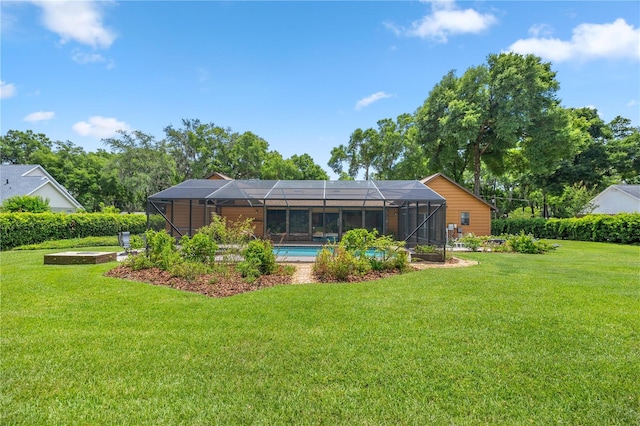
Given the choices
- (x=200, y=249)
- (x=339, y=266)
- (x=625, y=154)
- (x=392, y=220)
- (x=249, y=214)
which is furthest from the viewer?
(x=625, y=154)

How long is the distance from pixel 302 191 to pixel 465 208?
37.0 ft

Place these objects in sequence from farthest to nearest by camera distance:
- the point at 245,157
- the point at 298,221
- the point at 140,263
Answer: the point at 245,157 → the point at 298,221 → the point at 140,263

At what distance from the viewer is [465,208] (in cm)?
1867

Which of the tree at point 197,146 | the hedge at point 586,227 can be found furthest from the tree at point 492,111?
the tree at point 197,146

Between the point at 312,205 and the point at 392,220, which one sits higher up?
the point at 312,205

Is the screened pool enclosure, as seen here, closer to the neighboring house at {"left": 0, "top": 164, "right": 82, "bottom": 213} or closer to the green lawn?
the green lawn

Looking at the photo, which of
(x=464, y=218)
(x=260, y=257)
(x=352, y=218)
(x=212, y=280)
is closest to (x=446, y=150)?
(x=464, y=218)

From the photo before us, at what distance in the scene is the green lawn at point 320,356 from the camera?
2277 mm

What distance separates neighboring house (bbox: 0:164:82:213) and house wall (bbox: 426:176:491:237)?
23.8 m

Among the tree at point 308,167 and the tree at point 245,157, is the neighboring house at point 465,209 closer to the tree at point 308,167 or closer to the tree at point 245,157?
the tree at point 245,157

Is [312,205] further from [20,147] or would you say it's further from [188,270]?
[20,147]

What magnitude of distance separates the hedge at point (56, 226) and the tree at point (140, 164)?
30.9ft

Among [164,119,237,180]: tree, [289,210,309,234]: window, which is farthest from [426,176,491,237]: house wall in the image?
[164,119,237,180]: tree

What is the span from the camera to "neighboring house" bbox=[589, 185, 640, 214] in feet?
73.3
